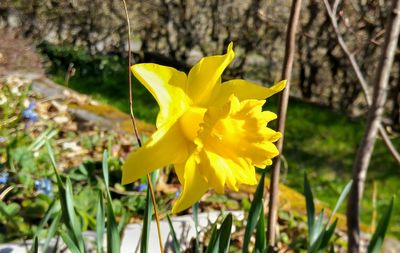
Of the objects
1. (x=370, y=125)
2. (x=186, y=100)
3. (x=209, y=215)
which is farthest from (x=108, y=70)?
(x=186, y=100)

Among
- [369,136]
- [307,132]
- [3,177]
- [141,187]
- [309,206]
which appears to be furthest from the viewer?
[307,132]

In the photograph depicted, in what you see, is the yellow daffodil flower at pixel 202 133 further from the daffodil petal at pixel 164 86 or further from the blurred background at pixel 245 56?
the blurred background at pixel 245 56

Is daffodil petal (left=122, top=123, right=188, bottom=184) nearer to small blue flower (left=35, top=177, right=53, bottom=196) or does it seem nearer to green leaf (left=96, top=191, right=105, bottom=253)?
green leaf (left=96, top=191, right=105, bottom=253)

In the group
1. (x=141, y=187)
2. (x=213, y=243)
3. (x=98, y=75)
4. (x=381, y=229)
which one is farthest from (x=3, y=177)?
(x=98, y=75)

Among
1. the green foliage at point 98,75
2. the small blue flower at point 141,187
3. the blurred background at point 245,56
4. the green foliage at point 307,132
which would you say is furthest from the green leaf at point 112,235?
the green foliage at point 98,75

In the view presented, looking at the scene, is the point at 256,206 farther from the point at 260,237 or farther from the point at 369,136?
the point at 369,136

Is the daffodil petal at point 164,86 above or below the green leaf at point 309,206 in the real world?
A: above

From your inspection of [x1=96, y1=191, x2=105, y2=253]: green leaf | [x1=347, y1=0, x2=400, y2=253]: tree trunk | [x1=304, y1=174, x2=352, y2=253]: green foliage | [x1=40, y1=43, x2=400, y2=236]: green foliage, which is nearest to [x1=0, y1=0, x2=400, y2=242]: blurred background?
[x1=40, y1=43, x2=400, y2=236]: green foliage
